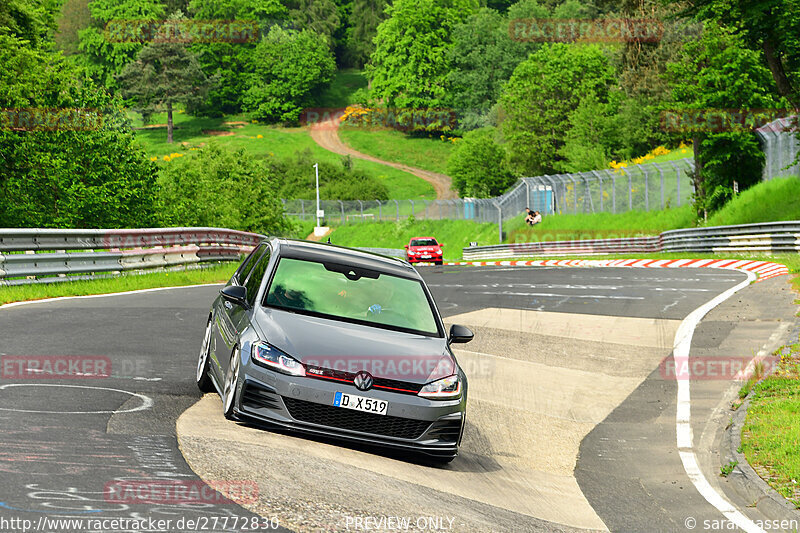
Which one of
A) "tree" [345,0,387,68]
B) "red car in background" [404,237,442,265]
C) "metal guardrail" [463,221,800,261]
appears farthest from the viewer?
"tree" [345,0,387,68]

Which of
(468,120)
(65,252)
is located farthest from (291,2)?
(65,252)

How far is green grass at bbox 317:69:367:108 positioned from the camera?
162750 millimetres

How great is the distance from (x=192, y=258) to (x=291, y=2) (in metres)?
171

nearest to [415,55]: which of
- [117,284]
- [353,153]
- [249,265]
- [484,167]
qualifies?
[353,153]

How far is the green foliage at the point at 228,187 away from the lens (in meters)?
49.2

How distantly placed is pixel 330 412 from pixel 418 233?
254ft

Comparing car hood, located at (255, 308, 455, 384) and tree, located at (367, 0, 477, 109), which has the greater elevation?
tree, located at (367, 0, 477, 109)

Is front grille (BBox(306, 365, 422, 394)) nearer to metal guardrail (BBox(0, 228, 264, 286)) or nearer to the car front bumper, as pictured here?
the car front bumper

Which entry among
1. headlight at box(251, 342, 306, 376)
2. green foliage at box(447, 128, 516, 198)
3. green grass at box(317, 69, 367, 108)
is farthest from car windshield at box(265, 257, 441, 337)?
green grass at box(317, 69, 367, 108)

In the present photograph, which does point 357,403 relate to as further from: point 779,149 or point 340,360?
point 779,149

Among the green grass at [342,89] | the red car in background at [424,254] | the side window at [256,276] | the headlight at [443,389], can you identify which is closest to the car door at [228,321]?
the side window at [256,276]

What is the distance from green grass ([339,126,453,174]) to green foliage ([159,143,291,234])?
227ft

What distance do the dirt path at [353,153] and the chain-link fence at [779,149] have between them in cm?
6828

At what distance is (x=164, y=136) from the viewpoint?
5463 inches
